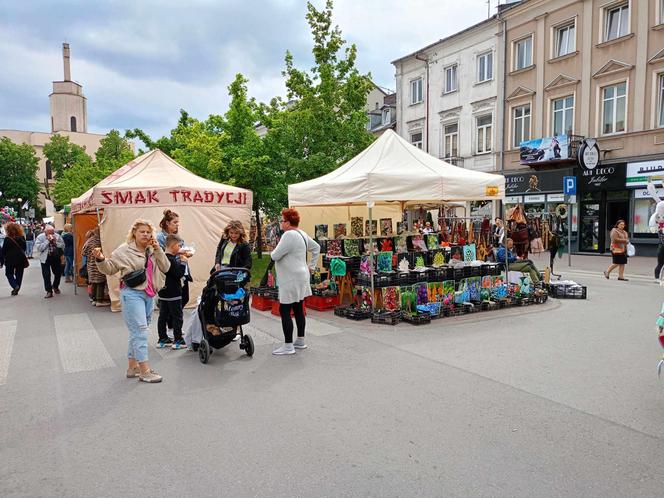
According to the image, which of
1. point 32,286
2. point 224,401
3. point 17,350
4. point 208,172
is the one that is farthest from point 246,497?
point 208,172

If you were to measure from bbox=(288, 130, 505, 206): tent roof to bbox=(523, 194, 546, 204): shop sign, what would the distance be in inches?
627

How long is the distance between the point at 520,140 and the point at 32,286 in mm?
22243

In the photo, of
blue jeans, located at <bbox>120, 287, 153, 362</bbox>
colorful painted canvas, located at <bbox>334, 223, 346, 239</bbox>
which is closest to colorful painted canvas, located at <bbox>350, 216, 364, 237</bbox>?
colorful painted canvas, located at <bbox>334, 223, 346, 239</bbox>

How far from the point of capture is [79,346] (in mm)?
7129

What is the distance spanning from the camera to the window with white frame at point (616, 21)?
20.6 meters

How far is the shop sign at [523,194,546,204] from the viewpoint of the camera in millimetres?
23906

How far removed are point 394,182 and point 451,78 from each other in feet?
75.0

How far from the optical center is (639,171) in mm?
20047

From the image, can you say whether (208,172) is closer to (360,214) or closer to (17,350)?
(360,214)

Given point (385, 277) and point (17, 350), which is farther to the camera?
point (385, 277)

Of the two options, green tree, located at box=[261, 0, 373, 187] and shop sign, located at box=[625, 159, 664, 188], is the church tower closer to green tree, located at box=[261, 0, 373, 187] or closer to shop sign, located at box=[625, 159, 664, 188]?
green tree, located at box=[261, 0, 373, 187]

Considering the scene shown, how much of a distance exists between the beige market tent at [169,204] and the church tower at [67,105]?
81.6m

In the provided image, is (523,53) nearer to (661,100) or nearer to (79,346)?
(661,100)

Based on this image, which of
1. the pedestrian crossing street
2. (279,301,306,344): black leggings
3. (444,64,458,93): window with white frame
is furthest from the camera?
(444,64,458,93): window with white frame
